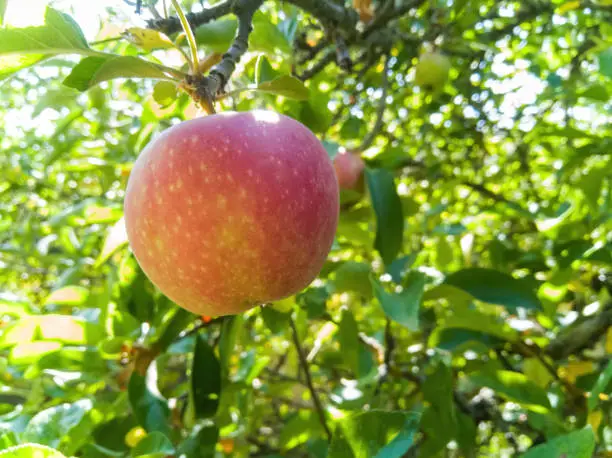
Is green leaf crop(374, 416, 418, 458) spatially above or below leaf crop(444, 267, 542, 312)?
above

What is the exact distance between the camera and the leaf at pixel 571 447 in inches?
21.1

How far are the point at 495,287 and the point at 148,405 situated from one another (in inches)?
24.4

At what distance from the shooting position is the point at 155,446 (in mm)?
681

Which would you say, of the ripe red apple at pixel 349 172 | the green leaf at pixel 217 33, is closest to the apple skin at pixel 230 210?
the green leaf at pixel 217 33

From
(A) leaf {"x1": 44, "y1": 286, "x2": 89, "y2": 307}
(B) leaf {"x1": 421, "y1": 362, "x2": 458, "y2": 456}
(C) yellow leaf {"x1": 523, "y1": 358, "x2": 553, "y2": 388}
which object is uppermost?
(A) leaf {"x1": 44, "y1": 286, "x2": 89, "y2": 307}

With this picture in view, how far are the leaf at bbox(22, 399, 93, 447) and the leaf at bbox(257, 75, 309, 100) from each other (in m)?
0.49

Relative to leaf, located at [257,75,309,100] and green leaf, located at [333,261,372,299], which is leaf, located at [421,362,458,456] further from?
leaf, located at [257,75,309,100]

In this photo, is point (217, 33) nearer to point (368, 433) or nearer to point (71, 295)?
point (71, 295)

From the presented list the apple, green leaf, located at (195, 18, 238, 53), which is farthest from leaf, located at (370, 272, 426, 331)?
the apple

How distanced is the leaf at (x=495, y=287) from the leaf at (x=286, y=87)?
0.46 meters

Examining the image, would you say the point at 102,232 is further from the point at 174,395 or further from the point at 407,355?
the point at 407,355

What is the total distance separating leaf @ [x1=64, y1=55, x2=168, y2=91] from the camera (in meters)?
0.64

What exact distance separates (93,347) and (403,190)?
1.34 m

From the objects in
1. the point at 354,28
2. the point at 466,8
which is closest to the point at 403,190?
the point at 466,8
